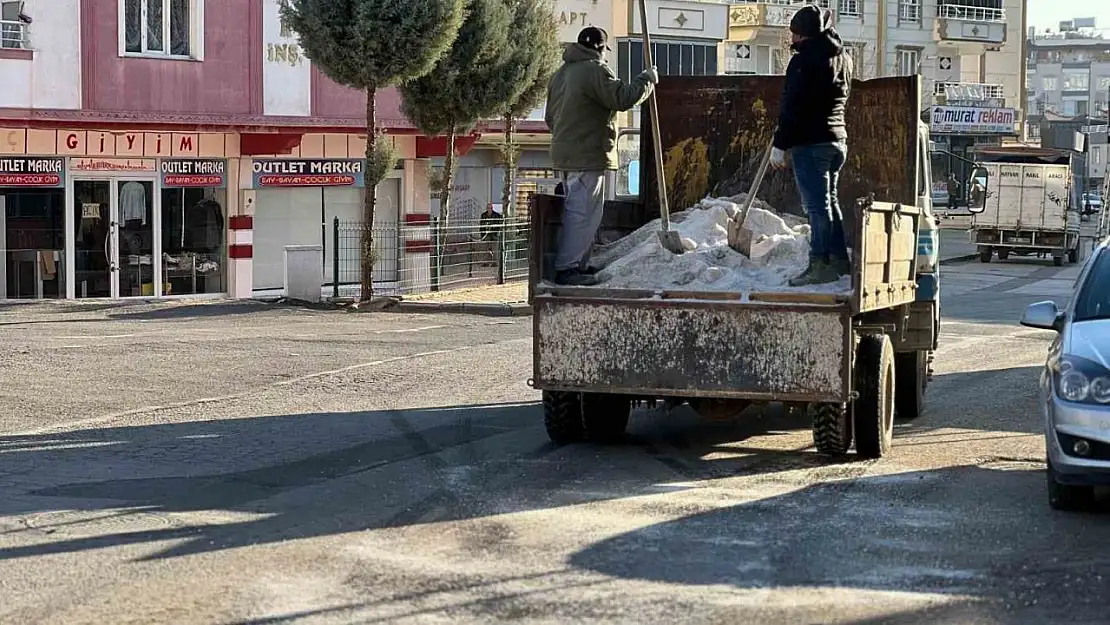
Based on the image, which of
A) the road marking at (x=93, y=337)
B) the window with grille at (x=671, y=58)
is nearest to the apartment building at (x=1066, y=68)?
the window with grille at (x=671, y=58)

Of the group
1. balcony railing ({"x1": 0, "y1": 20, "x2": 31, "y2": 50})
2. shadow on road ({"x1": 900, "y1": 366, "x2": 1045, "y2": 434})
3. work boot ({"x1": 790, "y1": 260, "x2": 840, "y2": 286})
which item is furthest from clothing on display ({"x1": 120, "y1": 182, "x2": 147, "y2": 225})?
work boot ({"x1": 790, "y1": 260, "x2": 840, "y2": 286})

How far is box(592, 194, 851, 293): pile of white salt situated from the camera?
991 centimetres

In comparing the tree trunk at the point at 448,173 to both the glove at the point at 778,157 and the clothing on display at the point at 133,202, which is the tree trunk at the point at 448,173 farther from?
the glove at the point at 778,157

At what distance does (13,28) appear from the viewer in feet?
79.2

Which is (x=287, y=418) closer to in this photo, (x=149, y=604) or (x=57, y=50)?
(x=149, y=604)

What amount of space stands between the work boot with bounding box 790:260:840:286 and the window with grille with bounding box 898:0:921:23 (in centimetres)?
5539

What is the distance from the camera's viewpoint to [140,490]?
888cm

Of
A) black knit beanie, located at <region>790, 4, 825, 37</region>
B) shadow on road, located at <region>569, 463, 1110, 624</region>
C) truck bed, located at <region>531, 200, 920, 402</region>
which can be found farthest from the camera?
black knit beanie, located at <region>790, 4, 825, 37</region>

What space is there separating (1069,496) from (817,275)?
6.91ft

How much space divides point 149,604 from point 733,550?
8.62 feet

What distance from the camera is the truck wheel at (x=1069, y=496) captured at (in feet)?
27.2

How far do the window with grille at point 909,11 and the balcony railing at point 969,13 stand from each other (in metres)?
0.99

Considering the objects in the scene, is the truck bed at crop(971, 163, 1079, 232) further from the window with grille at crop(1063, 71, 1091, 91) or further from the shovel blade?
the window with grille at crop(1063, 71, 1091, 91)

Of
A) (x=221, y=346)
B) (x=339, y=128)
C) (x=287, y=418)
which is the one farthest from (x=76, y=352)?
(x=339, y=128)
